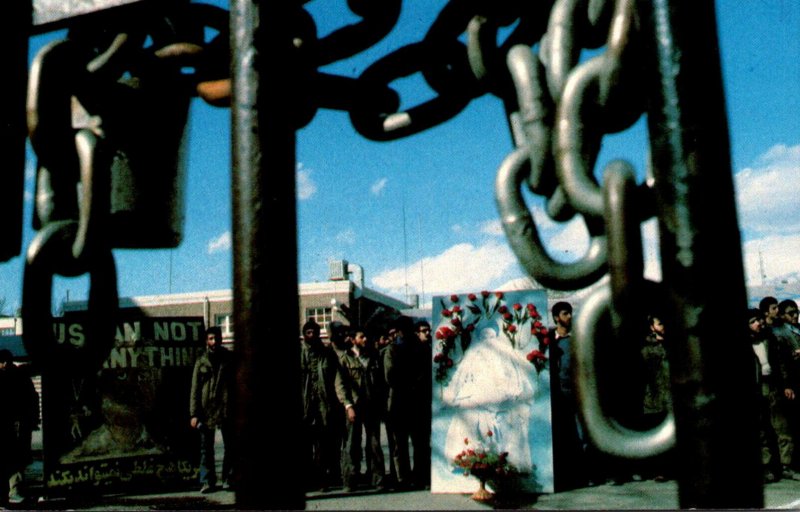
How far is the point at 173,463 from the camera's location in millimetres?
7855

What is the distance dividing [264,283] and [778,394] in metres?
7.83

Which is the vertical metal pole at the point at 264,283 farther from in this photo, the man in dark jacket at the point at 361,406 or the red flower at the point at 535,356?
the man in dark jacket at the point at 361,406

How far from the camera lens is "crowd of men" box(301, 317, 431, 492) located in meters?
7.66

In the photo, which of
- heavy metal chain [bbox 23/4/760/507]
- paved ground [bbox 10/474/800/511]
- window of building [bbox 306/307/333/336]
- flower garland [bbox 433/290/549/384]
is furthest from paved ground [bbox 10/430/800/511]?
window of building [bbox 306/307/333/336]

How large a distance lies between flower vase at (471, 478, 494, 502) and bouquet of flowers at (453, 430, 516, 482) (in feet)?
0.13

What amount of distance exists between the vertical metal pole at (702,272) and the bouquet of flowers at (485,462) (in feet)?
20.0

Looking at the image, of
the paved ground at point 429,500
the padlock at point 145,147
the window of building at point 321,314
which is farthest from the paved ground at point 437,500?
the window of building at point 321,314

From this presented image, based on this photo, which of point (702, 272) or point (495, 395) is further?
point (495, 395)

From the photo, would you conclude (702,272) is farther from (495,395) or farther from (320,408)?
(320,408)

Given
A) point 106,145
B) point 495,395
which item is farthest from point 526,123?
point 495,395

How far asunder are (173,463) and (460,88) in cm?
743

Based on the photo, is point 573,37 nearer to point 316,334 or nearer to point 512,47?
point 512,47

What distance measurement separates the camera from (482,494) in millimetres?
6652

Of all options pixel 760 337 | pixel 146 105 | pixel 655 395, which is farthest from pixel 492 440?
pixel 146 105
